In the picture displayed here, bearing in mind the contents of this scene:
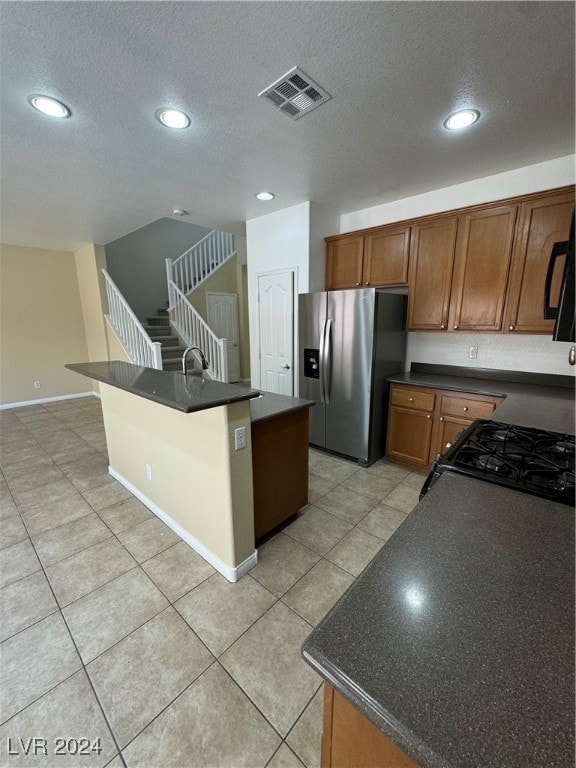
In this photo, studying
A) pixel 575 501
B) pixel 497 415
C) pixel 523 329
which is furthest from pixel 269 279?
pixel 575 501

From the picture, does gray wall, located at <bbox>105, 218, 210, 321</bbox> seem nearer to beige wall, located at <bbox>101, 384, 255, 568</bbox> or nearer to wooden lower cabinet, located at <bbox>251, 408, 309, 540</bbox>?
beige wall, located at <bbox>101, 384, 255, 568</bbox>

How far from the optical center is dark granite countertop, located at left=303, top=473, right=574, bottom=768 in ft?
1.46

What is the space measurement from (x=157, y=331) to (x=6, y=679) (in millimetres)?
5139

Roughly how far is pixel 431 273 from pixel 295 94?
1894mm

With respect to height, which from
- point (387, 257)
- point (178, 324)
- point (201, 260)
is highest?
point (201, 260)

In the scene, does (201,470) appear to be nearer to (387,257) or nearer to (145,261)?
(387,257)

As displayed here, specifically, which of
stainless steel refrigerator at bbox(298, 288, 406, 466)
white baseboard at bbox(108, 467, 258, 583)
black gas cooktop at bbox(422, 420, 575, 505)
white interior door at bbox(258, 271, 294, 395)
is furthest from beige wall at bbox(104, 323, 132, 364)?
black gas cooktop at bbox(422, 420, 575, 505)

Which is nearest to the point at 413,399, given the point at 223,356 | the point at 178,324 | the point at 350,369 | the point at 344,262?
the point at 350,369

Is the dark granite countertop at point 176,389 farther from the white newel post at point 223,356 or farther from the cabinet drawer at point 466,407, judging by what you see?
the white newel post at point 223,356

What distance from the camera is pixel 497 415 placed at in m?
1.90

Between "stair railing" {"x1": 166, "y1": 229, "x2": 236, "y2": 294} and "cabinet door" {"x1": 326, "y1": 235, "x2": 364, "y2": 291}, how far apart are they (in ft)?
11.2

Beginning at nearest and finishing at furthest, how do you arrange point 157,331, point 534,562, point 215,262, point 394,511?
point 534,562 < point 394,511 < point 157,331 < point 215,262

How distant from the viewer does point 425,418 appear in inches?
117

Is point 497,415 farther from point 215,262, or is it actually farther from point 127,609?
point 215,262
